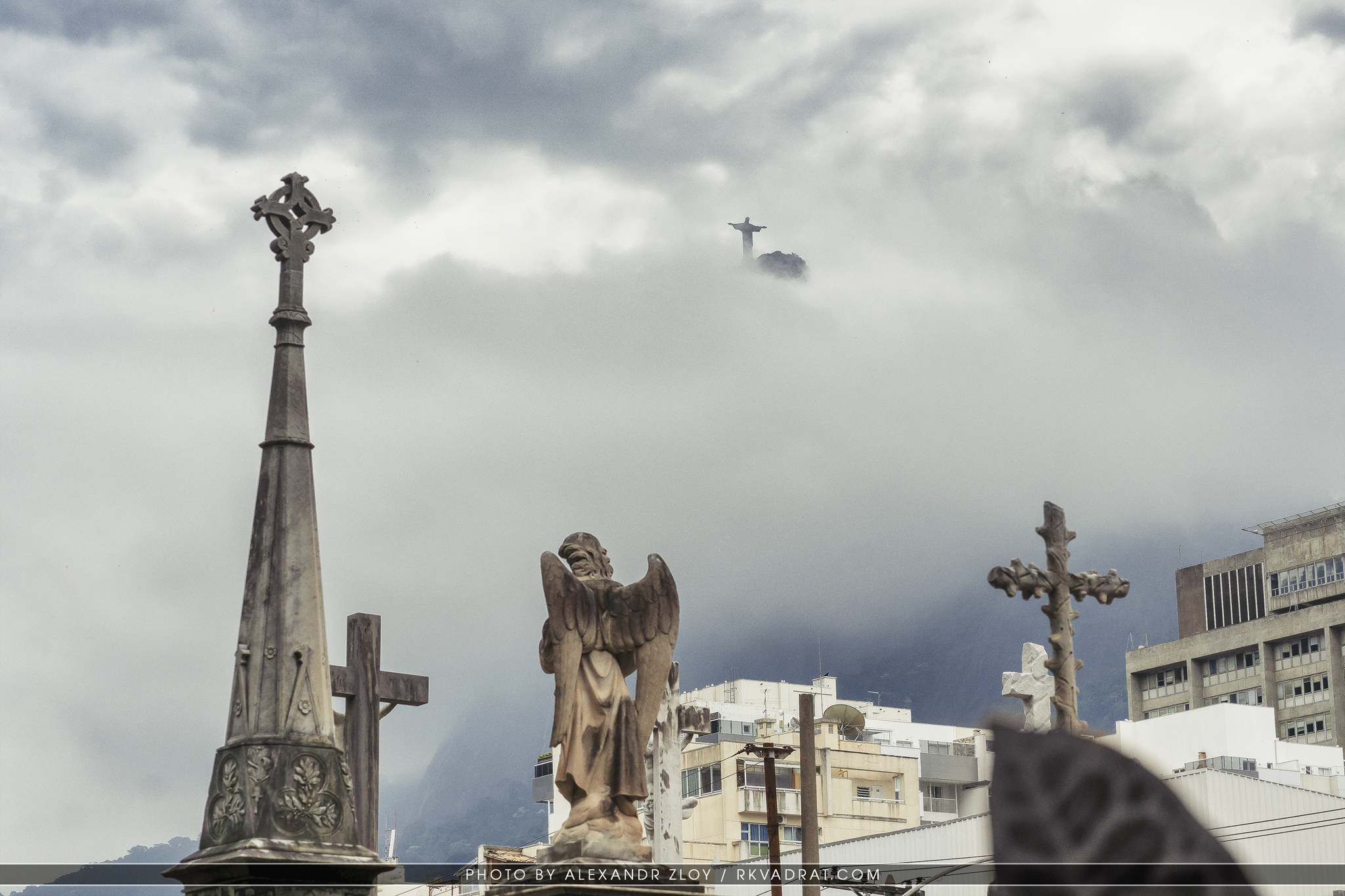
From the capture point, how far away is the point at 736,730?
90000mm

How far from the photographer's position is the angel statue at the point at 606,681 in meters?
11.1

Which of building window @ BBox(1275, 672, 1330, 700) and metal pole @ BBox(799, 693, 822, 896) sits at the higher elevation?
building window @ BBox(1275, 672, 1330, 700)

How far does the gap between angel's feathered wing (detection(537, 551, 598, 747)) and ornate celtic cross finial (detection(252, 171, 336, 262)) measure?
261 cm

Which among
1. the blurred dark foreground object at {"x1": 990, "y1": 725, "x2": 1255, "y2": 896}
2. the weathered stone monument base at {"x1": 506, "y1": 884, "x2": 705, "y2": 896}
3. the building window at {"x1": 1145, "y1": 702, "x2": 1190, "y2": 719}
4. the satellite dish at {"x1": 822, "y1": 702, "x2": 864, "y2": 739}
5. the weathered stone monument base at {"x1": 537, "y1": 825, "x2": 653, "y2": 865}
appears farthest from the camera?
the building window at {"x1": 1145, "y1": 702, "x2": 1190, "y2": 719}

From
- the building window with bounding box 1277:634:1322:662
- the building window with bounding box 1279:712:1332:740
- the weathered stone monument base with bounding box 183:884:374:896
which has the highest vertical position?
the building window with bounding box 1277:634:1322:662

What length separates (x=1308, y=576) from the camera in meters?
124

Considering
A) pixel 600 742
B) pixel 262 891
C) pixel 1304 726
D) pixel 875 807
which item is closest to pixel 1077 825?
pixel 262 891

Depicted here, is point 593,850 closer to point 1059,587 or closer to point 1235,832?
point 1059,587

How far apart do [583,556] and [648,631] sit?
0.74 meters

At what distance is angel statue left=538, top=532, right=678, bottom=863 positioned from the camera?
11148 mm

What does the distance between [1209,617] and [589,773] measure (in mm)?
128258

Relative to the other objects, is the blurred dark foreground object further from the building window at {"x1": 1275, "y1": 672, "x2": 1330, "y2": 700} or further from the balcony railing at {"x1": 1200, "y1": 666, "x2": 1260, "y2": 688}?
the balcony railing at {"x1": 1200, "y1": 666, "x2": 1260, "y2": 688}

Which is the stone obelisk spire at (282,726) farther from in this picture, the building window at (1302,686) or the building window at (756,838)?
the building window at (1302,686)

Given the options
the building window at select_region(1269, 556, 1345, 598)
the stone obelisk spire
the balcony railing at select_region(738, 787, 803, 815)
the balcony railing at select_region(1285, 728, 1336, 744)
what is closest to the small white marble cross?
the stone obelisk spire
